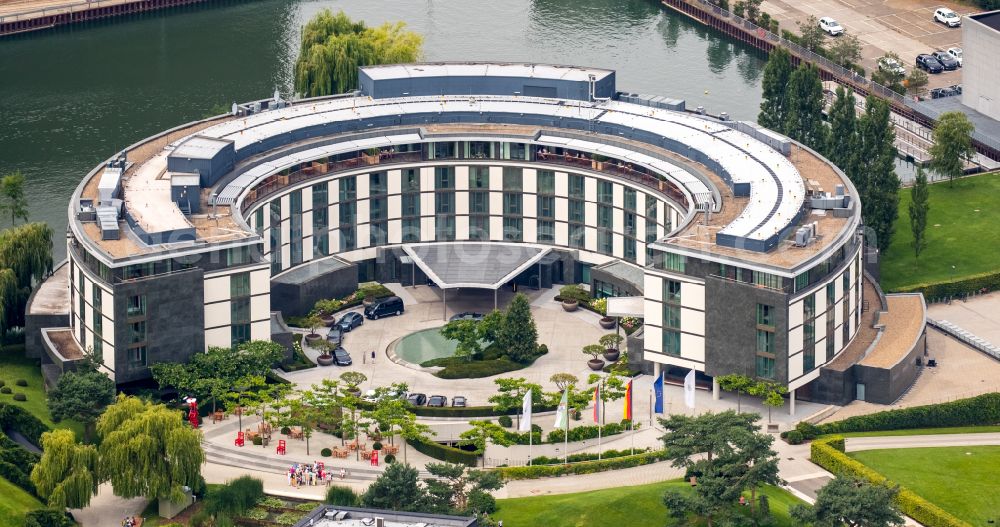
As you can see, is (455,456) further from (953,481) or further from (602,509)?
(953,481)

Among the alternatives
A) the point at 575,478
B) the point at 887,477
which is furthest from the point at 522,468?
the point at 887,477

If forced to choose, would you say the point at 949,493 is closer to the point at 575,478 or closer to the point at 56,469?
the point at 575,478

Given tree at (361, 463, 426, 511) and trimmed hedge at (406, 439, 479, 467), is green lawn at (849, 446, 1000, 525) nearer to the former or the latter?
trimmed hedge at (406, 439, 479, 467)

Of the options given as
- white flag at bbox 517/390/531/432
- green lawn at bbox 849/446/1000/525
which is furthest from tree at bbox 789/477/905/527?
white flag at bbox 517/390/531/432

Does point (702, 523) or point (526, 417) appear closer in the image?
point (702, 523)

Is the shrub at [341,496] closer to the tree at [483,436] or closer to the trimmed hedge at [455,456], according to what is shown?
the trimmed hedge at [455,456]
